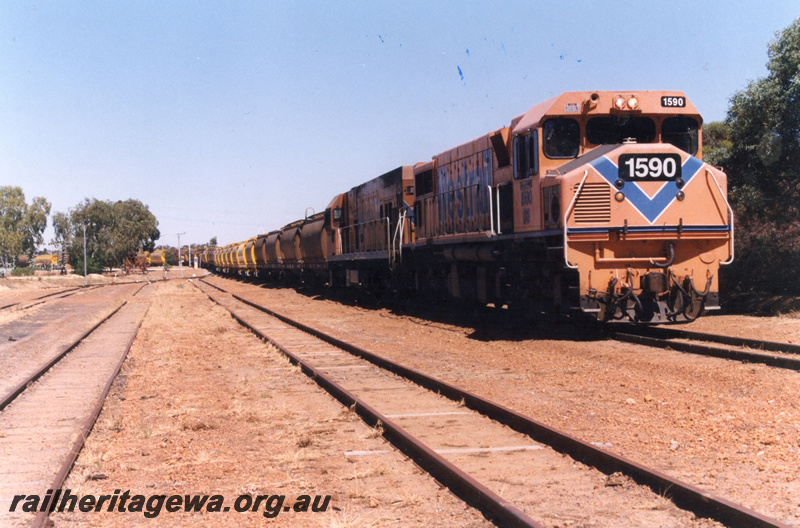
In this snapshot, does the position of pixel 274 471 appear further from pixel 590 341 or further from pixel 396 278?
pixel 396 278

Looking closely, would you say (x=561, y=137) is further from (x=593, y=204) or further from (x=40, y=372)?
(x=40, y=372)

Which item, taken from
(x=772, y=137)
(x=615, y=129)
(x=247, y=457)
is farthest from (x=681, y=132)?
(x=247, y=457)

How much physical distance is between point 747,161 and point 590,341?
10.3 metres

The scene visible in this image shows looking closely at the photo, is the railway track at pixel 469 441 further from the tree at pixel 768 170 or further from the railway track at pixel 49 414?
the tree at pixel 768 170

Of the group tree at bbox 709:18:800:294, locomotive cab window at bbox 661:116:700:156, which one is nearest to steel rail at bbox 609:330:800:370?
locomotive cab window at bbox 661:116:700:156

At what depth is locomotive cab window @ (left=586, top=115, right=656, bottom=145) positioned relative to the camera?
12.0 m

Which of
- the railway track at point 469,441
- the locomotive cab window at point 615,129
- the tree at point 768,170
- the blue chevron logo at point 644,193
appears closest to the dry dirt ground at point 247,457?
the railway track at point 469,441

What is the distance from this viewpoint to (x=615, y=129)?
12039 millimetres

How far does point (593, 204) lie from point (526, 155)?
189 cm

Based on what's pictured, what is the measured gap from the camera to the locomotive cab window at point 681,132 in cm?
1214

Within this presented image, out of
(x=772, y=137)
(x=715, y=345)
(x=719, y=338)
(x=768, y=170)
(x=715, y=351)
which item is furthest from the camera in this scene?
(x=768, y=170)

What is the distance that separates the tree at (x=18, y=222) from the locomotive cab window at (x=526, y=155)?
92.8 metres

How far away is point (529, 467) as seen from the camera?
17.4 feet

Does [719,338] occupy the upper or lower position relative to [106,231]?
lower
